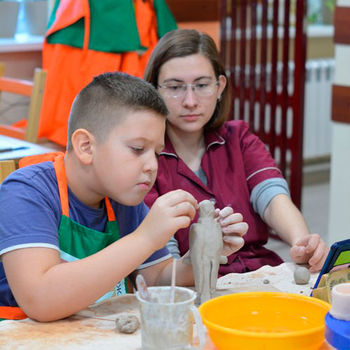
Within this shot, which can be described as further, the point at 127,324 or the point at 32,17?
the point at 32,17

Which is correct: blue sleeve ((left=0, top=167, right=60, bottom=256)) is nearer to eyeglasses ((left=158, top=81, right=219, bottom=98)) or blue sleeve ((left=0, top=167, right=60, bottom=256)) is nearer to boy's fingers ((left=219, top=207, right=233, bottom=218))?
boy's fingers ((left=219, top=207, right=233, bottom=218))

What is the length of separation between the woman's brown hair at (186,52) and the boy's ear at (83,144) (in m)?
0.62

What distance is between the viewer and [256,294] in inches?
46.1

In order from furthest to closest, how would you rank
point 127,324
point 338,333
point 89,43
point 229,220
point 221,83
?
point 89,43, point 221,83, point 229,220, point 127,324, point 338,333

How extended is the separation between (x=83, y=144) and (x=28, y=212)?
168 mm

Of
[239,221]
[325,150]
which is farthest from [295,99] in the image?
[239,221]

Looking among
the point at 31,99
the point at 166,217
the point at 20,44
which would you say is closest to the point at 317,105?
the point at 20,44

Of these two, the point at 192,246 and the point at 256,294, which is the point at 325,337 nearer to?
the point at 256,294

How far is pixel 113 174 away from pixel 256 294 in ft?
1.14

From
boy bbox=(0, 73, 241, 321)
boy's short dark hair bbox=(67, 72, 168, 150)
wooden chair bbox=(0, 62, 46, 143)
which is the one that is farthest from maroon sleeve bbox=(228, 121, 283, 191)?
wooden chair bbox=(0, 62, 46, 143)

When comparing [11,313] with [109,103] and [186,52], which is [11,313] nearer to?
[109,103]

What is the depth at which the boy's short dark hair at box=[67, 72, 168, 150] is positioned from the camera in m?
1.33

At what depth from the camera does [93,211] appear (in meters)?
1.42

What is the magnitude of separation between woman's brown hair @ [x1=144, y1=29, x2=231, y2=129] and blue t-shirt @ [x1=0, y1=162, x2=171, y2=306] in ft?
1.86
